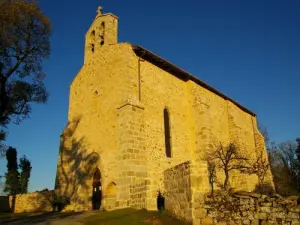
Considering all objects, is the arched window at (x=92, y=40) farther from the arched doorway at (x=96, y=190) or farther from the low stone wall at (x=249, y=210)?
the low stone wall at (x=249, y=210)

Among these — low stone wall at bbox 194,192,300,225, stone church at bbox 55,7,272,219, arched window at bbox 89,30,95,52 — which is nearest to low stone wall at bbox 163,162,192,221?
stone church at bbox 55,7,272,219

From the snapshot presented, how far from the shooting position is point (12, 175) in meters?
26.1

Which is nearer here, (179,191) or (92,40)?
(179,191)

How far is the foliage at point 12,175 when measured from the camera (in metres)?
25.3

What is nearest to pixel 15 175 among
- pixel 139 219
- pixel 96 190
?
pixel 96 190

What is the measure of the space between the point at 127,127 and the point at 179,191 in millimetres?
5189

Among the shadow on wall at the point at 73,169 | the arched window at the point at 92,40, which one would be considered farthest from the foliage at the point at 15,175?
the arched window at the point at 92,40

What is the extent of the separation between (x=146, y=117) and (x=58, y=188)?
7.85 metres

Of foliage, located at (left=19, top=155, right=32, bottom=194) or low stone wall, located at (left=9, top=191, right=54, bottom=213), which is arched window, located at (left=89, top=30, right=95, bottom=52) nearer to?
low stone wall, located at (left=9, top=191, right=54, bottom=213)

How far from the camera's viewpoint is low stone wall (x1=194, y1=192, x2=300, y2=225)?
7522 millimetres

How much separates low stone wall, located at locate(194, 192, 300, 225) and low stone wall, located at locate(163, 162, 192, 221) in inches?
22.2

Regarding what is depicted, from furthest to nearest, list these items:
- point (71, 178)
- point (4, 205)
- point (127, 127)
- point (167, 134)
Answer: point (4, 205) → point (71, 178) → point (167, 134) → point (127, 127)

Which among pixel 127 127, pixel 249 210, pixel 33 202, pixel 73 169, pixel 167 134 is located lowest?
pixel 33 202

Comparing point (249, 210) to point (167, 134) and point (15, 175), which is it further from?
point (15, 175)
